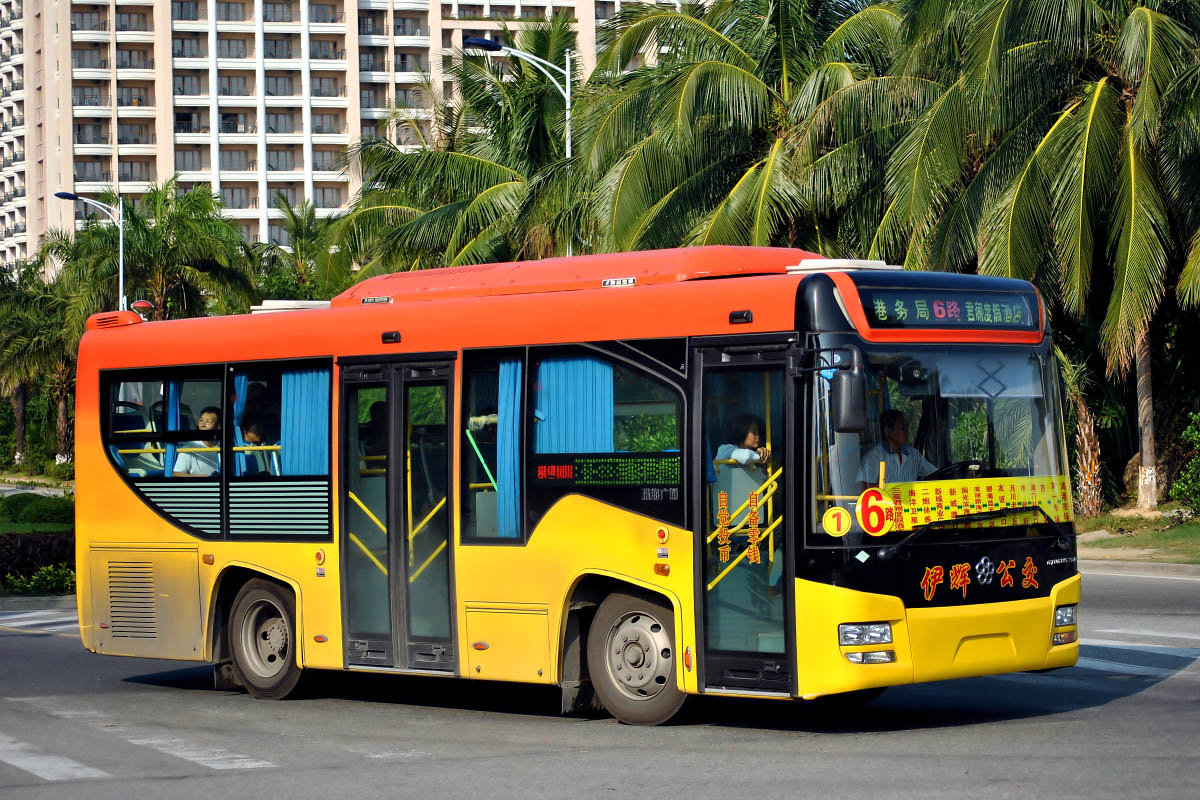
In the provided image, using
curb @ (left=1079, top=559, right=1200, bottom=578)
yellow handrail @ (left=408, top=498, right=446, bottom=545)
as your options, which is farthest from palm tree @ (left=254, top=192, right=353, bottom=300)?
yellow handrail @ (left=408, top=498, right=446, bottom=545)

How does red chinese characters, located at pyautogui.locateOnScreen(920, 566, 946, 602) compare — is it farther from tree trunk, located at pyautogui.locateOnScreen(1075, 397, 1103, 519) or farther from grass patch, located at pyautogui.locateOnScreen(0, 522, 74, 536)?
grass patch, located at pyautogui.locateOnScreen(0, 522, 74, 536)

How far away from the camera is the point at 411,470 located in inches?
476

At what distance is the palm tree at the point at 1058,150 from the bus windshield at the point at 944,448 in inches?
525

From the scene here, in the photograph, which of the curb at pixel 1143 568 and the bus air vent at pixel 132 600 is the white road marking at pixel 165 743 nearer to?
the bus air vent at pixel 132 600

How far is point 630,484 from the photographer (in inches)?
428

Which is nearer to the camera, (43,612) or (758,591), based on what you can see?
(758,591)

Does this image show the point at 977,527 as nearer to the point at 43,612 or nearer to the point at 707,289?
the point at 707,289

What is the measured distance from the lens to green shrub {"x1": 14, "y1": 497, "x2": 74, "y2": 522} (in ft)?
96.4

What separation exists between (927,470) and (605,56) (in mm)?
21108

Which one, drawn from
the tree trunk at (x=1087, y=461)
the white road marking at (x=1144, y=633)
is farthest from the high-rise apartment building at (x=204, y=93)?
the white road marking at (x=1144, y=633)

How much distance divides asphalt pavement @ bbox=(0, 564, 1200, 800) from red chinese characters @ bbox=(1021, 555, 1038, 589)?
3.01ft

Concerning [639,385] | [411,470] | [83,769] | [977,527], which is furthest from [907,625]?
[83,769]

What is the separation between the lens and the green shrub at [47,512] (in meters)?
29.4

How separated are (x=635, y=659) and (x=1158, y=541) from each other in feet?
56.3
